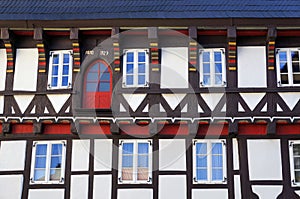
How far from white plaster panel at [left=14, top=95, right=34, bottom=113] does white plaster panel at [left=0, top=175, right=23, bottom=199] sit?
5.66ft

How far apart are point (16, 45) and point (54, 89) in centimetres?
162

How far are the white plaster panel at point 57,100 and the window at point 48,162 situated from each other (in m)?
0.90

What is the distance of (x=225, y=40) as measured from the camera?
14.9 metres

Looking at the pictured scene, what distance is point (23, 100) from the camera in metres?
14.7

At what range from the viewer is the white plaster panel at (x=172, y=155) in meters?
14.1

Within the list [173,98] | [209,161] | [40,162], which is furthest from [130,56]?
[40,162]

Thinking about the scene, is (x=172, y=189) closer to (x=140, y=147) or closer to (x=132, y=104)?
(x=140, y=147)

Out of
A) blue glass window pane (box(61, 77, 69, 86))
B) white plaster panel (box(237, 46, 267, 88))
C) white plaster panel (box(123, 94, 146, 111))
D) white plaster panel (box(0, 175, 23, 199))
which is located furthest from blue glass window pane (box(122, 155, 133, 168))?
white plaster panel (box(237, 46, 267, 88))

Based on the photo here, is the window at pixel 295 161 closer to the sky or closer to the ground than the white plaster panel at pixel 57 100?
closer to the ground

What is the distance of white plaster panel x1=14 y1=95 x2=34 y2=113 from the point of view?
14.6m


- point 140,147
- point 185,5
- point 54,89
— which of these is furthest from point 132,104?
point 185,5

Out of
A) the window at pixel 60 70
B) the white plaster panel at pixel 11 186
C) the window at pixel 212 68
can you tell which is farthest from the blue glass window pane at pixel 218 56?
the white plaster panel at pixel 11 186

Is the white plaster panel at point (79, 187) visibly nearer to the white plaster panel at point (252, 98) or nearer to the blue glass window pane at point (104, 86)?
the blue glass window pane at point (104, 86)

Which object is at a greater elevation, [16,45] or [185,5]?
[185,5]
